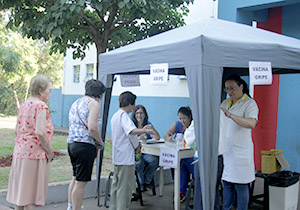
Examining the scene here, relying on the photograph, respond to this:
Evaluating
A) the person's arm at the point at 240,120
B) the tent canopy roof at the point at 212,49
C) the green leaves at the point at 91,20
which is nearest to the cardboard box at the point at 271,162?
the person's arm at the point at 240,120

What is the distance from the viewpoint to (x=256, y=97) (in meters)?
7.54

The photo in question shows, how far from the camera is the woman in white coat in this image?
3807 mm

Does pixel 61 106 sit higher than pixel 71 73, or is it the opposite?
pixel 71 73

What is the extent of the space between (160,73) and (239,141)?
111 cm

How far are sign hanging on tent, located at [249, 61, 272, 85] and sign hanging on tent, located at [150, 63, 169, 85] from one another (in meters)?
0.82

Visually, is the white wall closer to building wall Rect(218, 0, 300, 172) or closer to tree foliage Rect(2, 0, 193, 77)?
tree foliage Rect(2, 0, 193, 77)

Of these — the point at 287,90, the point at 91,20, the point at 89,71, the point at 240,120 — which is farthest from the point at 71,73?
the point at 240,120

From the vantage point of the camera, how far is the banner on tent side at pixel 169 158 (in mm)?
4578

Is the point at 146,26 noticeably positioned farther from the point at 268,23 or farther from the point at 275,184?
the point at 275,184

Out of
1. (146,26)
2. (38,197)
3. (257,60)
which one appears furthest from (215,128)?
(146,26)

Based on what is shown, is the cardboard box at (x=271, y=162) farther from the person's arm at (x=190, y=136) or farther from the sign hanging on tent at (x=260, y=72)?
the sign hanging on tent at (x=260, y=72)

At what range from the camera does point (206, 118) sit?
3.33m

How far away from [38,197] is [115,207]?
1.09m

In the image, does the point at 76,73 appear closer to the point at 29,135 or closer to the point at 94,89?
the point at 94,89
